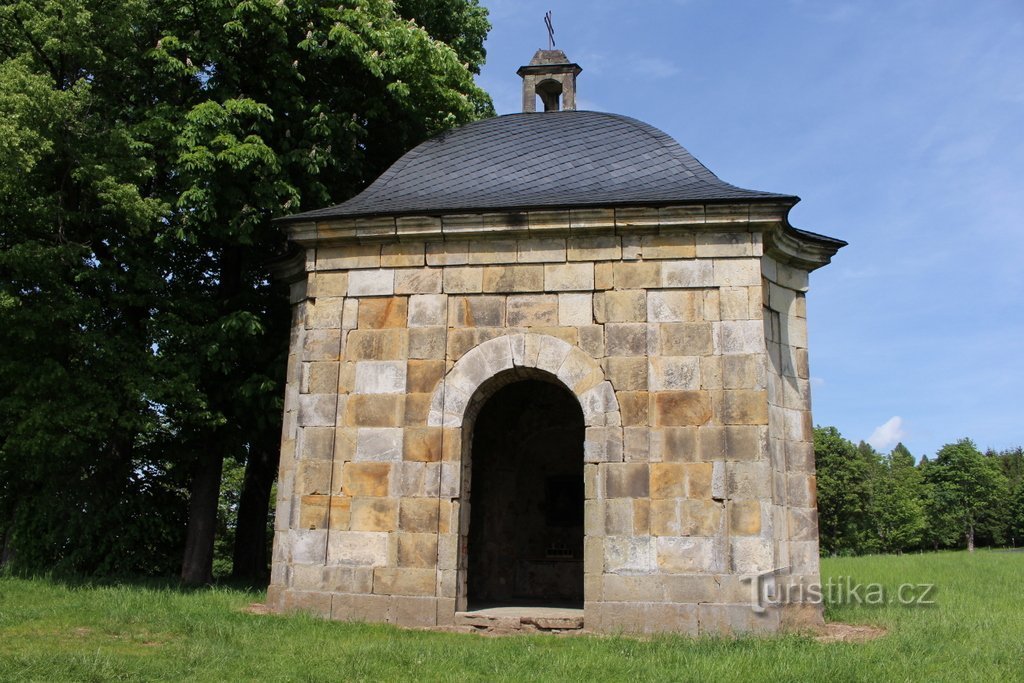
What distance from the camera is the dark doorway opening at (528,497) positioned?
1183 cm

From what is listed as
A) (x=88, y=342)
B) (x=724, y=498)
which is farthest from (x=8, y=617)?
(x=724, y=498)

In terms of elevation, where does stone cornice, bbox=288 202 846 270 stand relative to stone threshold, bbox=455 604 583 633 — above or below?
above

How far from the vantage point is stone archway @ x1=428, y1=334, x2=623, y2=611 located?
8.73 meters

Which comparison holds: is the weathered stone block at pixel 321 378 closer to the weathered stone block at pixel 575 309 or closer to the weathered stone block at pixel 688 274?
the weathered stone block at pixel 575 309

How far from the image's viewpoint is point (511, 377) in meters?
9.34

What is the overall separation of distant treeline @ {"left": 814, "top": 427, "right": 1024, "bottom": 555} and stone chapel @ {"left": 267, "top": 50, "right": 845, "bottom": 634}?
35385 mm

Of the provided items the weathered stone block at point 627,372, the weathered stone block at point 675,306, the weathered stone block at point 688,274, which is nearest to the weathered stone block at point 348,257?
the weathered stone block at point 627,372

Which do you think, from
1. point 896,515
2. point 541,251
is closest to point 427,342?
point 541,251

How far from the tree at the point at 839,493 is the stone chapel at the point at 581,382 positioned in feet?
114

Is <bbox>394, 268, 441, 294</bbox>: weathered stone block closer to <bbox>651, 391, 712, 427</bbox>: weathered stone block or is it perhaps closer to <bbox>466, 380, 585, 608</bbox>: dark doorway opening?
<bbox>651, 391, 712, 427</bbox>: weathered stone block

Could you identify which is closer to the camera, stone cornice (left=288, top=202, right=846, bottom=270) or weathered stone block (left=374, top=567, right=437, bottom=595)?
weathered stone block (left=374, top=567, right=437, bottom=595)

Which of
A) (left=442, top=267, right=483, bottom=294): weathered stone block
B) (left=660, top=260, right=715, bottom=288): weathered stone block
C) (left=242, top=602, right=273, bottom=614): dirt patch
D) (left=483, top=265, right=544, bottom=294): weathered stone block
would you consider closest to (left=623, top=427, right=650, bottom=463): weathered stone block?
(left=660, top=260, right=715, bottom=288): weathered stone block

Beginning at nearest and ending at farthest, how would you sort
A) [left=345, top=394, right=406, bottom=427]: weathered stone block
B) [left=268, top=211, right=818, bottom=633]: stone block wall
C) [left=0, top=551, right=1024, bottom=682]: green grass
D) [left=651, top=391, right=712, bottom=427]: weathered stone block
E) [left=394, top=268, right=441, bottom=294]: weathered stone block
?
[left=0, top=551, right=1024, bottom=682]: green grass
[left=268, top=211, right=818, bottom=633]: stone block wall
[left=651, top=391, right=712, bottom=427]: weathered stone block
[left=345, top=394, right=406, bottom=427]: weathered stone block
[left=394, top=268, right=441, bottom=294]: weathered stone block

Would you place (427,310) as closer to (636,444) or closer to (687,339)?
(636,444)
